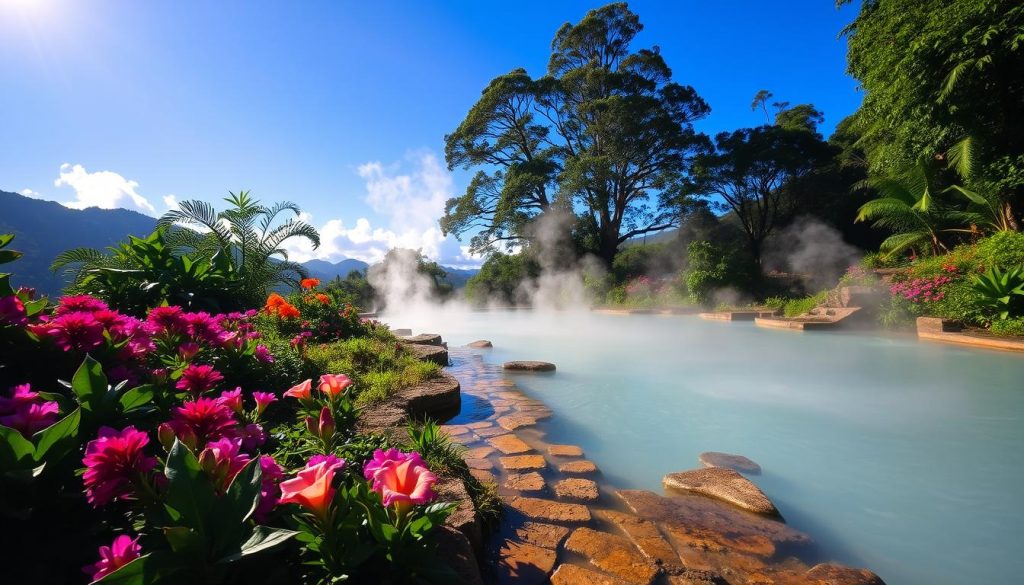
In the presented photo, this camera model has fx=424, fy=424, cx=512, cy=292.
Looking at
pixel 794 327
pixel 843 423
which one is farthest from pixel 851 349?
pixel 843 423

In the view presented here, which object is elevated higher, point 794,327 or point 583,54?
point 583,54

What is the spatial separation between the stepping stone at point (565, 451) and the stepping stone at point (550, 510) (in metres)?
0.63

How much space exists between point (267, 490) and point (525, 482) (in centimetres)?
152

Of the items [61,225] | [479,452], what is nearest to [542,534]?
[479,452]

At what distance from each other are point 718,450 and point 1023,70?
30.0 ft

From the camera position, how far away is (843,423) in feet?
10.7

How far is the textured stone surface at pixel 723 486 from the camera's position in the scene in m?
1.97

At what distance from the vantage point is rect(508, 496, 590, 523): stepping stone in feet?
5.87

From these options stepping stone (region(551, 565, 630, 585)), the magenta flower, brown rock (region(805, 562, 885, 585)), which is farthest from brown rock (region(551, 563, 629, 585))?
the magenta flower

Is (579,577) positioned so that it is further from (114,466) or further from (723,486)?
(114,466)

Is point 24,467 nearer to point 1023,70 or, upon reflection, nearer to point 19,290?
point 19,290

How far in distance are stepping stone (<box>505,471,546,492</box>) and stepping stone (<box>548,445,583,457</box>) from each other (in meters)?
0.35

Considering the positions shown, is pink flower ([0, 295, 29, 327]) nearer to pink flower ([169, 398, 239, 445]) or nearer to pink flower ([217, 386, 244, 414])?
pink flower ([217, 386, 244, 414])

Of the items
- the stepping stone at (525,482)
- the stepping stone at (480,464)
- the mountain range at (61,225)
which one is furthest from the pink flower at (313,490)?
the mountain range at (61,225)
